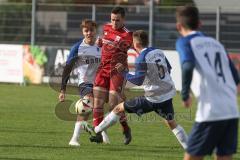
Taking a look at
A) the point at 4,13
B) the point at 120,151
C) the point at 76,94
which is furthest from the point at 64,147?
the point at 4,13

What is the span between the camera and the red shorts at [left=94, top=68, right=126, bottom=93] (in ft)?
41.8

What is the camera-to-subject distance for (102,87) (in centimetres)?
1288

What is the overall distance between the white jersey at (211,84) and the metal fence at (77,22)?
20043 mm

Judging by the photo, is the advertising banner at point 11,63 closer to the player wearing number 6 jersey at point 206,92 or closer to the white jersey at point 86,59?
the white jersey at point 86,59

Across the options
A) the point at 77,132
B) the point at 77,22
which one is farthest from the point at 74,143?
the point at 77,22

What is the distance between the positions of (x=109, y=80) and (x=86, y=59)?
0.50m

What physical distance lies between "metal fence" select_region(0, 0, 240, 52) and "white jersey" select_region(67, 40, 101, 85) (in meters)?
14.8

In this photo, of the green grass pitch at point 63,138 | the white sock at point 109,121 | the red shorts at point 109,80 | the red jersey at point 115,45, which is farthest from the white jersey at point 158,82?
the red jersey at point 115,45

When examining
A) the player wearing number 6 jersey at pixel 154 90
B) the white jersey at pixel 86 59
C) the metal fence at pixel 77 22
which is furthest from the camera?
the metal fence at pixel 77 22

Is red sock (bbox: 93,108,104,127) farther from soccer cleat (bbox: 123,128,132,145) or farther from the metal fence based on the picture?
the metal fence

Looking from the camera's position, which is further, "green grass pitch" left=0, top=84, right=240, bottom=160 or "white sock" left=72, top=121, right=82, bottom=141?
"white sock" left=72, top=121, right=82, bottom=141

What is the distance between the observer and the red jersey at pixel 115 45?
12852 mm

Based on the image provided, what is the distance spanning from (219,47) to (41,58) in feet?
69.5

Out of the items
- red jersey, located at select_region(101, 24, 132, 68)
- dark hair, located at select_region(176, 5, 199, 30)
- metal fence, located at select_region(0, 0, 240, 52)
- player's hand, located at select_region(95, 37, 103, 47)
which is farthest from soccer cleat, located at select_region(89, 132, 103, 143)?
metal fence, located at select_region(0, 0, 240, 52)
